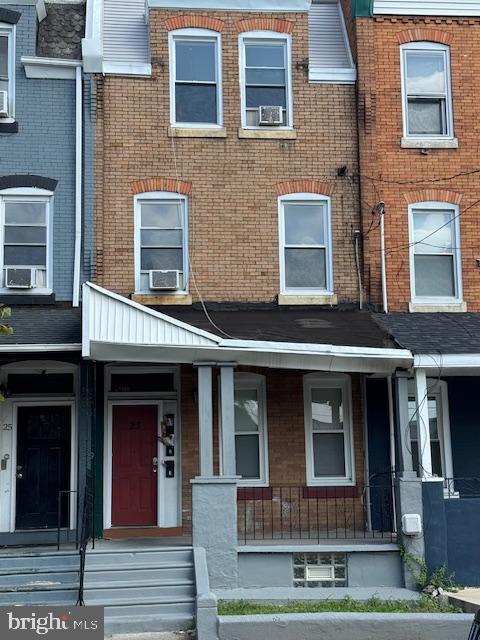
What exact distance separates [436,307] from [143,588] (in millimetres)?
6877

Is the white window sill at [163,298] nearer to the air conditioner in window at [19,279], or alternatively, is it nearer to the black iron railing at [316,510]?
the air conditioner in window at [19,279]

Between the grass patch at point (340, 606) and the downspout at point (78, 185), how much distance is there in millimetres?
5577

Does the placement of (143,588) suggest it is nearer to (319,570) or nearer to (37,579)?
(37,579)

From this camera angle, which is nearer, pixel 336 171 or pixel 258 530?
pixel 258 530

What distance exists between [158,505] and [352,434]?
339cm

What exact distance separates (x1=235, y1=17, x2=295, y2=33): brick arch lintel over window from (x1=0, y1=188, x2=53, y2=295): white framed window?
4.54 metres

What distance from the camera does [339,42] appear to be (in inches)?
629

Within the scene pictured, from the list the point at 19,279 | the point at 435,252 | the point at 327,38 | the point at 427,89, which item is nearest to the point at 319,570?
the point at 435,252

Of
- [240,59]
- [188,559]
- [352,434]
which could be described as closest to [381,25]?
[240,59]

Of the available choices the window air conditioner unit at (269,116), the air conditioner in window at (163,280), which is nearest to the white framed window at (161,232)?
the air conditioner in window at (163,280)

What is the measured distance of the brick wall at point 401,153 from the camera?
14.7m

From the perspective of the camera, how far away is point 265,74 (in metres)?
15.2

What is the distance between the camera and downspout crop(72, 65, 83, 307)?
1395 cm

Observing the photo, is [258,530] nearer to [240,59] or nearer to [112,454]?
[112,454]
